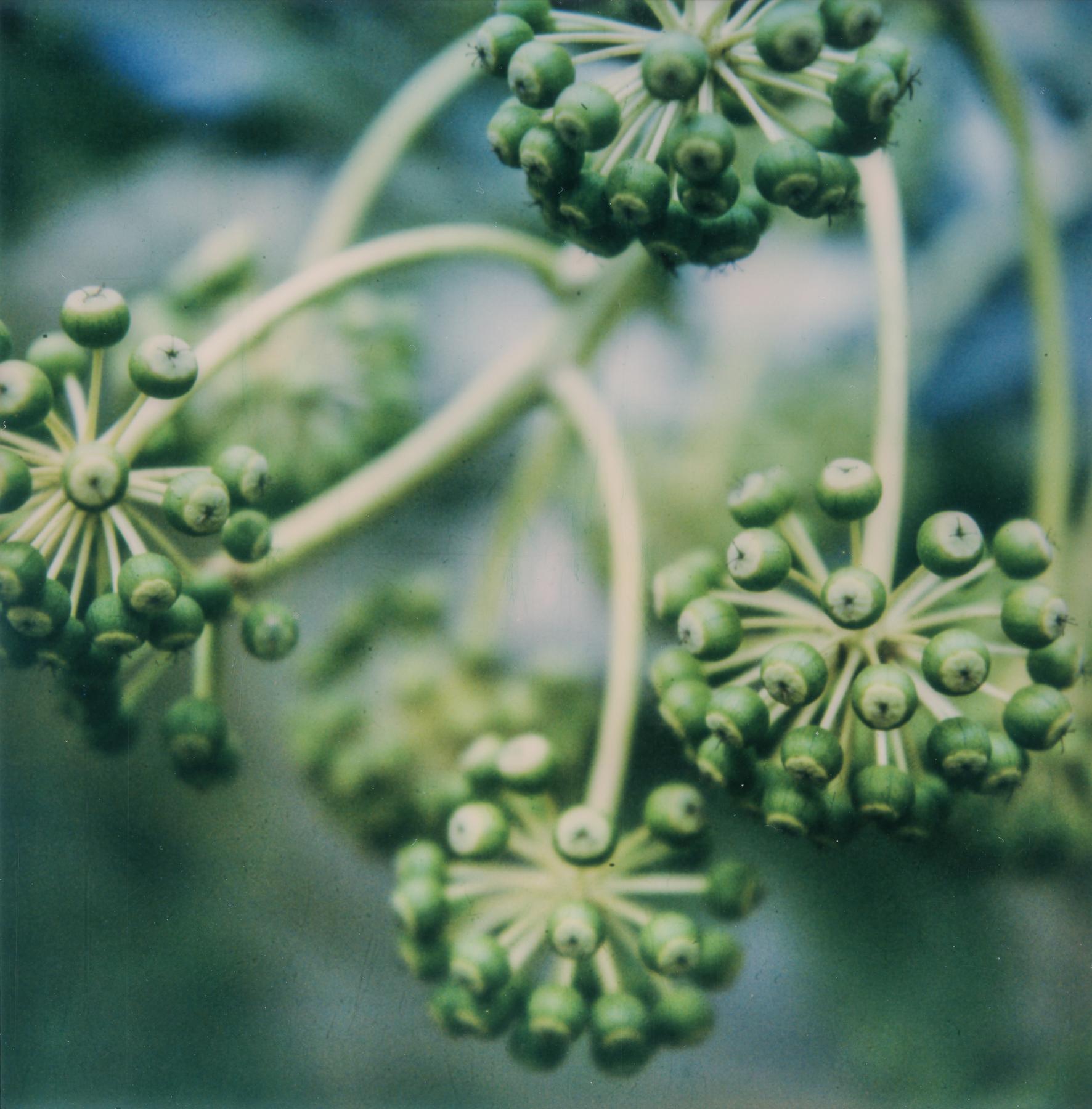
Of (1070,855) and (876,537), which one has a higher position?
(876,537)

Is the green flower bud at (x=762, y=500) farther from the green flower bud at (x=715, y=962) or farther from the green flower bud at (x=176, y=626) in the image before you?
the green flower bud at (x=176, y=626)

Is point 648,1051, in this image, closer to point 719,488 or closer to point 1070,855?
point 1070,855

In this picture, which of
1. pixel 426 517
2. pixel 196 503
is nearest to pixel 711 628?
pixel 196 503

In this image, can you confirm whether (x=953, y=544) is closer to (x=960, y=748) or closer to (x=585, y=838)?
(x=960, y=748)

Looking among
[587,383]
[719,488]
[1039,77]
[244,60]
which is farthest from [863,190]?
[244,60]

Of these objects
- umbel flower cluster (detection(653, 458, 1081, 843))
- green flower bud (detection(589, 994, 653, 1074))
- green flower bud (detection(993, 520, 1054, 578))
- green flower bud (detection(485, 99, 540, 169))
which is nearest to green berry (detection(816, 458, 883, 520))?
umbel flower cluster (detection(653, 458, 1081, 843))

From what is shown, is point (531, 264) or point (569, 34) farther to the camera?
point (531, 264)
